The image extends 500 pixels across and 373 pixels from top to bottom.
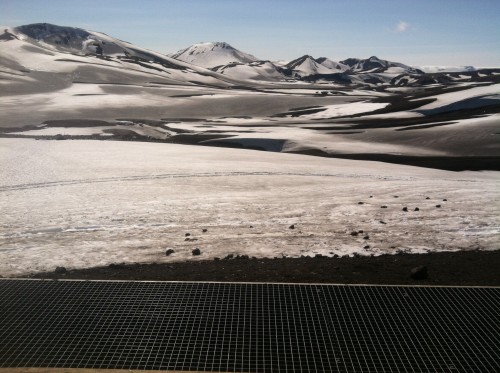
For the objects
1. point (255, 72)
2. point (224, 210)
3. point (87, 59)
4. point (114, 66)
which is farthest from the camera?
point (255, 72)

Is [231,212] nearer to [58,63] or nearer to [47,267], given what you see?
[47,267]

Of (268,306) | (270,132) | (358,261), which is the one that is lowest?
(270,132)

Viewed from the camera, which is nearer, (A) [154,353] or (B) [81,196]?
(A) [154,353]

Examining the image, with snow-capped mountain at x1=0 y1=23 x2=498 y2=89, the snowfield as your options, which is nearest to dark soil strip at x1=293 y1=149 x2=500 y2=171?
the snowfield

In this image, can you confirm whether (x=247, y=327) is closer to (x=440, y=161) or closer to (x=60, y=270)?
(x=60, y=270)

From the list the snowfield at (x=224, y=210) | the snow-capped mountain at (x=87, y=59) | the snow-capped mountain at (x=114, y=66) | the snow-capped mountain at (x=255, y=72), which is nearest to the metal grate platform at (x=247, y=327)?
the snowfield at (x=224, y=210)

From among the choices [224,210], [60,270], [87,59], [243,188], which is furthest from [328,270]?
[87,59]

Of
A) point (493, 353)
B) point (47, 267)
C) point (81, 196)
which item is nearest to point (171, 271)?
point (47, 267)
